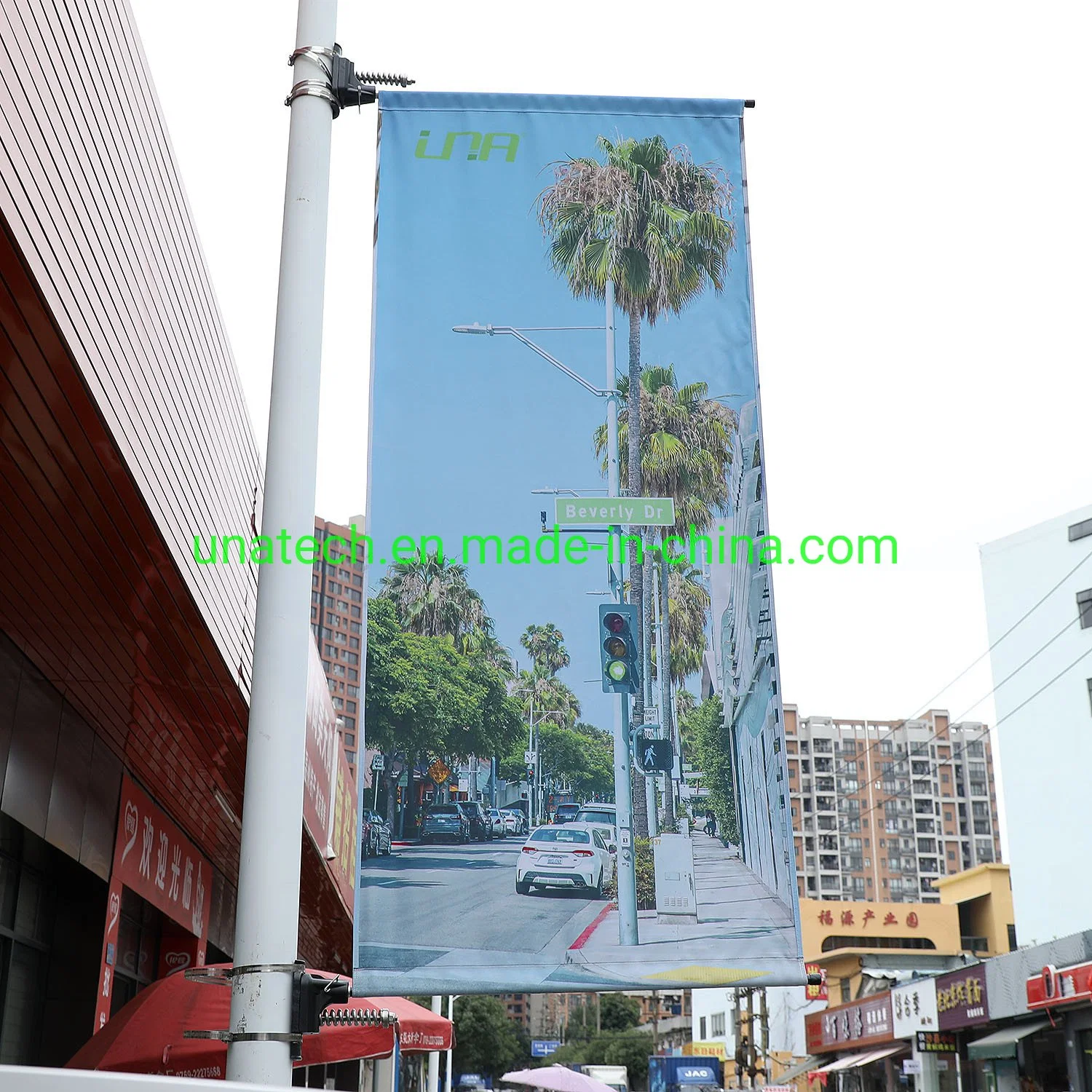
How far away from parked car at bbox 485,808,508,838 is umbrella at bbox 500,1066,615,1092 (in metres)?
18.6

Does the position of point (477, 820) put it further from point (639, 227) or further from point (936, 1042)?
point (936, 1042)

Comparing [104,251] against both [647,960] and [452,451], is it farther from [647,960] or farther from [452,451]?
[647,960]

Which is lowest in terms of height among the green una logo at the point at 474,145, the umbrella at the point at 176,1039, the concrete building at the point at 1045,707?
the umbrella at the point at 176,1039

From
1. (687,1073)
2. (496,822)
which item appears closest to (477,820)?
(496,822)

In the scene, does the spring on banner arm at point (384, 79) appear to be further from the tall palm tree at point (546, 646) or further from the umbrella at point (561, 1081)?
the umbrella at point (561, 1081)

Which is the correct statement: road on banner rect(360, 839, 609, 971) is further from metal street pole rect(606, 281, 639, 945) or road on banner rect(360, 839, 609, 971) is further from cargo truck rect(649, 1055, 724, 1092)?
cargo truck rect(649, 1055, 724, 1092)

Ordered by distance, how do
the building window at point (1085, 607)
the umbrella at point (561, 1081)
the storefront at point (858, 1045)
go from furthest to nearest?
the building window at point (1085, 607) → the storefront at point (858, 1045) → the umbrella at point (561, 1081)

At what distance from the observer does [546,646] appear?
4891 mm

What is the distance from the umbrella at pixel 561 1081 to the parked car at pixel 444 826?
61.2 ft

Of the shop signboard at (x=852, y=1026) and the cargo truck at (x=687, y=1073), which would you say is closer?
the shop signboard at (x=852, y=1026)

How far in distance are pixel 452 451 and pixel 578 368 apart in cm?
68

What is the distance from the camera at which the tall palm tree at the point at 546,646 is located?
4883 millimetres

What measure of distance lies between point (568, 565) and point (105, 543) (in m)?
3.07

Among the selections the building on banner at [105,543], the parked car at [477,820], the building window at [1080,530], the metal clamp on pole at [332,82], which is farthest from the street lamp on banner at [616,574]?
the building window at [1080,530]
